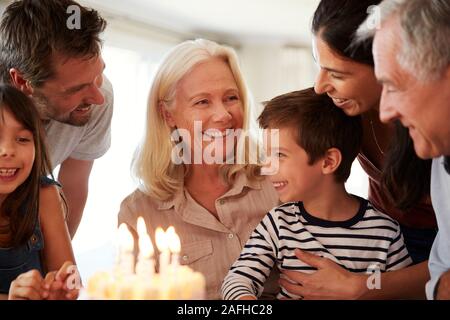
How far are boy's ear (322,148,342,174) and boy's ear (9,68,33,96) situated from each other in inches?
27.2

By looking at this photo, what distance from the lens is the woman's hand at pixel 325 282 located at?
1.11 meters

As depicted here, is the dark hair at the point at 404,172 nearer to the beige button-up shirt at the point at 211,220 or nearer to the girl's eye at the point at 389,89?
the girl's eye at the point at 389,89

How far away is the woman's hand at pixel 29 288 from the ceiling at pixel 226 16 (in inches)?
80.7

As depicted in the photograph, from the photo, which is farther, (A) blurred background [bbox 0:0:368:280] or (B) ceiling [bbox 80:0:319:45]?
(B) ceiling [bbox 80:0:319:45]

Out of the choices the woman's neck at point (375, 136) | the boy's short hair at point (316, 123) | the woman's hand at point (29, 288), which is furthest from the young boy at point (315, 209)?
the woman's hand at point (29, 288)

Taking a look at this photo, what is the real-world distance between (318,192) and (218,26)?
2.93 m

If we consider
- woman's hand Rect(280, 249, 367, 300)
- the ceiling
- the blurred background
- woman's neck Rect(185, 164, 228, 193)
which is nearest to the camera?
woman's hand Rect(280, 249, 367, 300)

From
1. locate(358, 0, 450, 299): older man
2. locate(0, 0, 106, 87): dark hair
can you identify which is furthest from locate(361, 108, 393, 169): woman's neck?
locate(0, 0, 106, 87): dark hair

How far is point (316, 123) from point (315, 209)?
0.59 ft

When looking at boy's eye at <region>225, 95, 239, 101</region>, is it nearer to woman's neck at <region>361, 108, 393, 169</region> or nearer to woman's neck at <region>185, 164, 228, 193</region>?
woman's neck at <region>185, 164, 228, 193</region>

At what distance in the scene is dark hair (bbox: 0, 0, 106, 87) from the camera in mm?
1354
